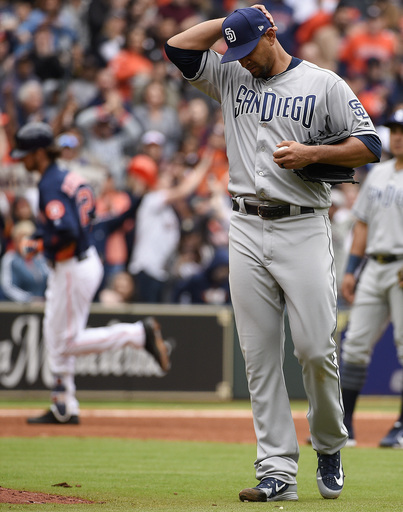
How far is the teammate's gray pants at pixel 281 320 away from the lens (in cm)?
475

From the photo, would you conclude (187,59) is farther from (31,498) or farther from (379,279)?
(379,279)

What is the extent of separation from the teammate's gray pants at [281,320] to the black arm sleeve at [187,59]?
0.82 m

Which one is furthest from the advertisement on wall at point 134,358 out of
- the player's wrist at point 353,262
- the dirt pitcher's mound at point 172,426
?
the player's wrist at point 353,262

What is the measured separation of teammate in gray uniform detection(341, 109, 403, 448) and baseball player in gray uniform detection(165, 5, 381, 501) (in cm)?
266

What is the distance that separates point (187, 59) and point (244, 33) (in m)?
0.47

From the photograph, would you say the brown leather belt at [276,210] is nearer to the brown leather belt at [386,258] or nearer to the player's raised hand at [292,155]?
the player's raised hand at [292,155]

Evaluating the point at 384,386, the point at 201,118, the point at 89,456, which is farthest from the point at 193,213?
the point at 89,456

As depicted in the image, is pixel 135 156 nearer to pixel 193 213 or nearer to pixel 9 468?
pixel 193 213

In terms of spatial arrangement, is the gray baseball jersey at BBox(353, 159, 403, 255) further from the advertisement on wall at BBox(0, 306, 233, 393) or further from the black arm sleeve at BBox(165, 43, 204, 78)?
the advertisement on wall at BBox(0, 306, 233, 393)

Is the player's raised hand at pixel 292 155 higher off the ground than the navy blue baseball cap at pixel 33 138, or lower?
higher

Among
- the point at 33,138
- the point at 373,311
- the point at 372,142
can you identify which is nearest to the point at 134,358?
the point at 33,138

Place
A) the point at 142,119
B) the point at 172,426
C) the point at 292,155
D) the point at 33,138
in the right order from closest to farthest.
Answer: the point at 292,155 < the point at 33,138 < the point at 172,426 < the point at 142,119

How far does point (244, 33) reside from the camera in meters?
4.67

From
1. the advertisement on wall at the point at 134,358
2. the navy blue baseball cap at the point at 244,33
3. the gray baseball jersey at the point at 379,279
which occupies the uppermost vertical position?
the navy blue baseball cap at the point at 244,33
